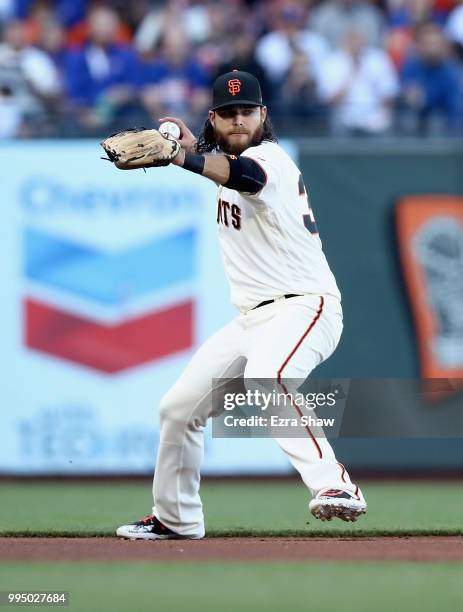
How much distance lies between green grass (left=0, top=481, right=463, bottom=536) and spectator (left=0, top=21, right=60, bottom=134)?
327 centimetres

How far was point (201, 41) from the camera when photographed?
1238cm

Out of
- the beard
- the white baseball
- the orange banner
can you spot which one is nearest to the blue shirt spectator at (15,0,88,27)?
the orange banner

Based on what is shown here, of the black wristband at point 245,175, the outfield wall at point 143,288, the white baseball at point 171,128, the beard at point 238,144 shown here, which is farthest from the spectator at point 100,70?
the black wristband at point 245,175

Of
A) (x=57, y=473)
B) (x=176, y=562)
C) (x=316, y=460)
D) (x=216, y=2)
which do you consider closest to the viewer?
(x=176, y=562)

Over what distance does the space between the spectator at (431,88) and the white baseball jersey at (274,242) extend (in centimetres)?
558

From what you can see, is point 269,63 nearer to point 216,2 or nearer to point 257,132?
point 216,2

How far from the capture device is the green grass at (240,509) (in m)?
6.58

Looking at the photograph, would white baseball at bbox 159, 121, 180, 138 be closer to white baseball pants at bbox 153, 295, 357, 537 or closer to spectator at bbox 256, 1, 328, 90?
white baseball pants at bbox 153, 295, 357, 537

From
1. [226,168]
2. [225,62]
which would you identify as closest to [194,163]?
[226,168]

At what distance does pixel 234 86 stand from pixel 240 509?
3.17 m

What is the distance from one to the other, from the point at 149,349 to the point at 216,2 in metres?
4.09

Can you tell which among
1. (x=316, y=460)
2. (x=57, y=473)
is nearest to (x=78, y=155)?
(x=57, y=473)

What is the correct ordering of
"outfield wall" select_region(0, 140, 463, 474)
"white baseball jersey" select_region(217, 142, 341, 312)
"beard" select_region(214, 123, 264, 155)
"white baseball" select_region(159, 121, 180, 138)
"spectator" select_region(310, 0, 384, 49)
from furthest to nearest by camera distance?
"spectator" select_region(310, 0, 384, 49)
"outfield wall" select_region(0, 140, 463, 474)
"white baseball" select_region(159, 121, 180, 138)
"beard" select_region(214, 123, 264, 155)
"white baseball jersey" select_region(217, 142, 341, 312)

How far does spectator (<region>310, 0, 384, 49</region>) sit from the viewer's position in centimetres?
1248
